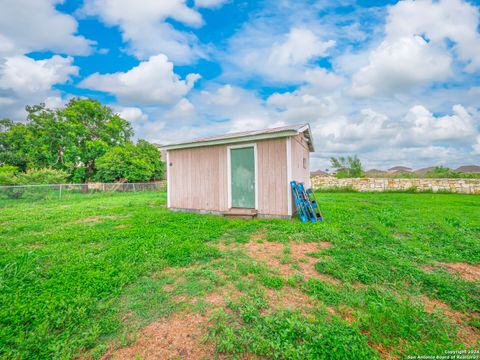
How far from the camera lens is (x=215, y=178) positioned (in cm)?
674

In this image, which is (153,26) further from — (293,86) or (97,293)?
(97,293)

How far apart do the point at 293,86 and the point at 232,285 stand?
12279 millimetres

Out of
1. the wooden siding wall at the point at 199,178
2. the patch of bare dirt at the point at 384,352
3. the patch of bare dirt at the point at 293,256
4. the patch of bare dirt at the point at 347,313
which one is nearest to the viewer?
the patch of bare dirt at the point at 384,352

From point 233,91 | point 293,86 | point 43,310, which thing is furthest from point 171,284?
point 293,86

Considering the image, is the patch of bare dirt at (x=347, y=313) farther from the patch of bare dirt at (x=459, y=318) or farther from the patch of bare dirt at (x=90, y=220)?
the patch of bare dirt at (x=90, y=220)

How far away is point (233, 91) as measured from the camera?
38.0 feet

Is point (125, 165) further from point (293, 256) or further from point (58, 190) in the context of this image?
point (293, 256)

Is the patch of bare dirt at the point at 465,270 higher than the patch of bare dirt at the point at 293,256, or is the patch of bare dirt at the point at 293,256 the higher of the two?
the patch of bare dirt at the point at 293,256

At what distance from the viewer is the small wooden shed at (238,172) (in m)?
5.75

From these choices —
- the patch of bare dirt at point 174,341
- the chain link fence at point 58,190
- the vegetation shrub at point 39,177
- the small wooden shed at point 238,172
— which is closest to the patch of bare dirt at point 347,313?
the patch of bare dirt at point 174,341

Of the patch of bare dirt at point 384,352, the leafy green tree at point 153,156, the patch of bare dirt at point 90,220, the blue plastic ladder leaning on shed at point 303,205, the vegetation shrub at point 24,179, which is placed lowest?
the patch of bare dirt at point 384,352

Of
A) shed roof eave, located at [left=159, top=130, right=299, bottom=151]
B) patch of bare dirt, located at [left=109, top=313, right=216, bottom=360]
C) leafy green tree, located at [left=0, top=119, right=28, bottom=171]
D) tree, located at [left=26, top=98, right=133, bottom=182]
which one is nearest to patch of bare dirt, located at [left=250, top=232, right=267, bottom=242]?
patch of bare dirt, located at [left=109, top=313, right=216, bottom=360]

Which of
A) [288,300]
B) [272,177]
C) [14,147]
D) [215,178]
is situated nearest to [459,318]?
[288,300]

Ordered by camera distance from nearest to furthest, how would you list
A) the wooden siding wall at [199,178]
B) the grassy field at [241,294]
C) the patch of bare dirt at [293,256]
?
the grassy field at [241,294] → the patch of bare dirt at [293,256] → the wooden siding wall at [199,178]
